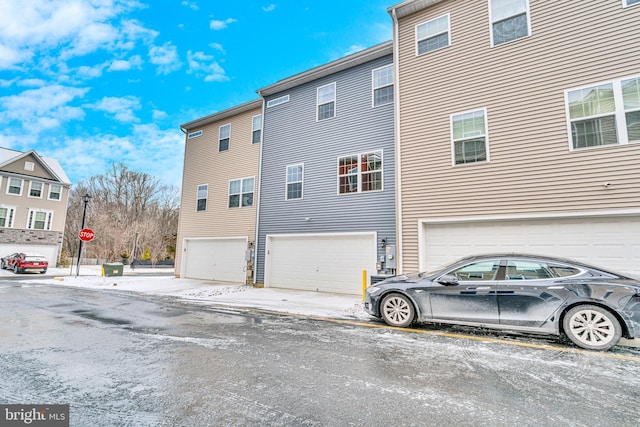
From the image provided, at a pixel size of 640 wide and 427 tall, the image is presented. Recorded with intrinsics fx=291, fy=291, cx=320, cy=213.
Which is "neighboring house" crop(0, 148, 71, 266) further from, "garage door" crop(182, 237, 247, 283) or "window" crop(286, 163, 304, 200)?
"window" crop(286, 163, 304, 200)

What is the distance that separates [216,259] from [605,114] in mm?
14281

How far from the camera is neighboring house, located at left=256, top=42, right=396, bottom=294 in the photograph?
9750mm

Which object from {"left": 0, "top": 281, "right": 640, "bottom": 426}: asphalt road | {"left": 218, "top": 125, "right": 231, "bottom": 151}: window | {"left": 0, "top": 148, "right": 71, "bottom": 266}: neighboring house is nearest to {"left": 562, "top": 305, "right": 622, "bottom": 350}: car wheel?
{"left": 0, "top": 281, "right": 640, "bottom": 426}: asphalt road

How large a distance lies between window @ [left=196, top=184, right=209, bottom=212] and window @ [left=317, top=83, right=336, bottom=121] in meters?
7.15

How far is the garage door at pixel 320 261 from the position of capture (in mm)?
9797

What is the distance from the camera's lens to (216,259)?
13.9 m

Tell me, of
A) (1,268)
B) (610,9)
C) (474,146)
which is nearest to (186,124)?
(474,146)

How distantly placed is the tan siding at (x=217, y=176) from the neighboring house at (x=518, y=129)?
284 inches

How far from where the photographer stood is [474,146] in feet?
26.3

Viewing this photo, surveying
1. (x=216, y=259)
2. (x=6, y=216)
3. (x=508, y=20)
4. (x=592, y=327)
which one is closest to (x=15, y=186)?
(x=6, y=216)

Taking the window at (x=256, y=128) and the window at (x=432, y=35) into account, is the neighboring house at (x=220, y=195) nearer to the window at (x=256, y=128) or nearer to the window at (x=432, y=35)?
the window at (x=256, y=128)

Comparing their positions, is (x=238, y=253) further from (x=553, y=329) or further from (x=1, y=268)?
(x=1, y=268)

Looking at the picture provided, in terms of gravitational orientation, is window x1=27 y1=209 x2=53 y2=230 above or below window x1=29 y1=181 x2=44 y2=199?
below

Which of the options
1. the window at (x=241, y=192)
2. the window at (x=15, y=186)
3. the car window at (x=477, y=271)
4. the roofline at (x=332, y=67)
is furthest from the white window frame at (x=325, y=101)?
the window at (x=15, y=186)
